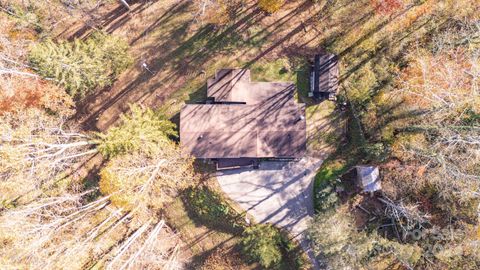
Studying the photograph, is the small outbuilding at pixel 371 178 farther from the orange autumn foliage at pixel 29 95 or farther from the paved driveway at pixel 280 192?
the orange autumn foliage at pixel 29 95

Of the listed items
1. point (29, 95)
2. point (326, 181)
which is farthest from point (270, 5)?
point (29, 95)

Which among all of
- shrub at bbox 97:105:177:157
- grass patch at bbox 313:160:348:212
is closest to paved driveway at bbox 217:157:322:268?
grass patch at bbox 313:160:348:212

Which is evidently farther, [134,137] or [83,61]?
[83,61]

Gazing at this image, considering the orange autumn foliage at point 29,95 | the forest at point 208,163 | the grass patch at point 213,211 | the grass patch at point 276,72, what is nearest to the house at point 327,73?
the forest at point 208,163

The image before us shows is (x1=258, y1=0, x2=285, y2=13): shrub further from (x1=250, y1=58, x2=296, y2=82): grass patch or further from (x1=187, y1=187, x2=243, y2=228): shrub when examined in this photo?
(x1=187, y1=187, x2=243, y2=228): shrub

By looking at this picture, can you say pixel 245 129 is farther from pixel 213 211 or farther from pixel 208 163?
pixel 213 211

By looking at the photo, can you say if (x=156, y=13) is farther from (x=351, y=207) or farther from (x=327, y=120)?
(x=351, y=207)
